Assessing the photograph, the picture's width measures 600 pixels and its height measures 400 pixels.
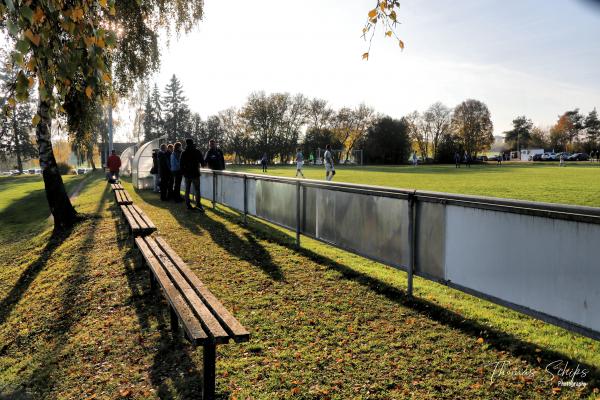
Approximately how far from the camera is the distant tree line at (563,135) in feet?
301

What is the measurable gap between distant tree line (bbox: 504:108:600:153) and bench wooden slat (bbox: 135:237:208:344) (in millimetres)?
100592

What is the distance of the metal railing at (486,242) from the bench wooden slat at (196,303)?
2427mm

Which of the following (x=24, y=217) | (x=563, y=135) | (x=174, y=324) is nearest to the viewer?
(x=174, y=324)

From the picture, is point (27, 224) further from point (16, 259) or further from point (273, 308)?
point (273, 308)

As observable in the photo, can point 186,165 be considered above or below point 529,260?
above

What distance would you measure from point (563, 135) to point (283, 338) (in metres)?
108

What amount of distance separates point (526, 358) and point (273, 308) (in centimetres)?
256

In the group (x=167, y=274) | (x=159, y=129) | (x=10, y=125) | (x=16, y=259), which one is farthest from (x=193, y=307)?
(x=159, y=129)

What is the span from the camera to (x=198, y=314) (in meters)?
3.54

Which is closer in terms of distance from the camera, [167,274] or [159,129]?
[167,274]

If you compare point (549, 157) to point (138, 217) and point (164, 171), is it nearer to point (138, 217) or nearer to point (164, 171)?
point (164, 171)

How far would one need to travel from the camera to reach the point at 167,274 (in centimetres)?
489

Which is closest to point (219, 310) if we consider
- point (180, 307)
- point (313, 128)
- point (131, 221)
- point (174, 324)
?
point (180, 307)

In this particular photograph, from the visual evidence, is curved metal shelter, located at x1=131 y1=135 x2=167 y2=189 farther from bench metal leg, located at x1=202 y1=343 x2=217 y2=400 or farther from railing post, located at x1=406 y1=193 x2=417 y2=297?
bench metal leg, located at x1=202 y1=343 x2=217 y2=400
